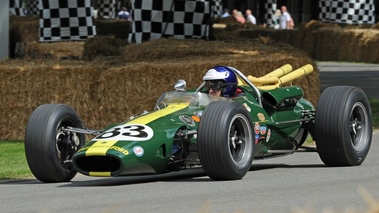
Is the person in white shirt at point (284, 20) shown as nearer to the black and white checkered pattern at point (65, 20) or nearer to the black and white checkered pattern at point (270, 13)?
the black and white checkered pattern at point (270, 13)

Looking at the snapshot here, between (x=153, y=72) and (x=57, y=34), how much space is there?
10205mm

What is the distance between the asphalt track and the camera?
26.7 ft

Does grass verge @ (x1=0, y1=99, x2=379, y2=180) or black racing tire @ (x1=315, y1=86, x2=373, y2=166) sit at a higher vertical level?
black racing tire @ (x1=315, y1=86, x2=373, y2=166)

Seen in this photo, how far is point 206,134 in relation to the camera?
9.60 meters

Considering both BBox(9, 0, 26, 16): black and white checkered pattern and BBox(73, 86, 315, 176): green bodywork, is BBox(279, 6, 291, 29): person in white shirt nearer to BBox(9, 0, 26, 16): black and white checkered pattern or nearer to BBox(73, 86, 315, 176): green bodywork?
BBox(9, 0, 26, 16): black and white checkered pattern

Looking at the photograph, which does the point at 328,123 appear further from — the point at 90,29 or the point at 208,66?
the point at 90,29

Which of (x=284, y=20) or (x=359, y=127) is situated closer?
(x=359, y=127)

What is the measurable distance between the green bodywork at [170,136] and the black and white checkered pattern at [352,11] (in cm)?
2414

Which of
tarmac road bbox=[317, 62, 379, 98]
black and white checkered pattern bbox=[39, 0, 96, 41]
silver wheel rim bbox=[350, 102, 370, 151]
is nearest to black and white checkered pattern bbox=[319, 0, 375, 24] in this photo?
tarmac road bbox=[317, 62, 379, 98]

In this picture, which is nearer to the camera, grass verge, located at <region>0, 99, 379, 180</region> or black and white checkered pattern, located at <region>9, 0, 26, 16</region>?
grass verge, located at <region>0, 99, 379, 180</region>

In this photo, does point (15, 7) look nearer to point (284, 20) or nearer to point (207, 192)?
point (284, 20)

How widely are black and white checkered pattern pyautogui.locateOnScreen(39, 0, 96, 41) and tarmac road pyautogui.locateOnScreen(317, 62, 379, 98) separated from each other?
5.12m

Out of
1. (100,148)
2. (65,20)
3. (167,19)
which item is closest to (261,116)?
(100,148)

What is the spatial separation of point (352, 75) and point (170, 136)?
55.2ft
